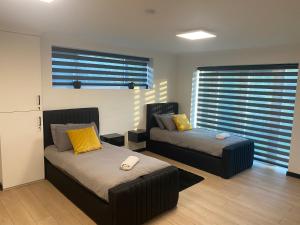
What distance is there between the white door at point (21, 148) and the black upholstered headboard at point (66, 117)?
14 centimetres

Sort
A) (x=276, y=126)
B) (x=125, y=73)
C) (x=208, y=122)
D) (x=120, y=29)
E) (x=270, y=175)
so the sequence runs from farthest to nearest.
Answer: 1. (x=208, y=122)
2. (x=125, y=73)
3. (x=276, y=126)
4. (x=270, y=175)
5. (x=120, y=29)

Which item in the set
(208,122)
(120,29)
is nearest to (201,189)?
(208,122)

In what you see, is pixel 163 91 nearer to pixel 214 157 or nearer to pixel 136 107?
pixel 136 107

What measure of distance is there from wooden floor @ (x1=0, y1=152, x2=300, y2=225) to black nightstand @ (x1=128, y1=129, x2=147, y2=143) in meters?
1.59

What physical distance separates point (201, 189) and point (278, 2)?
8.46 ft

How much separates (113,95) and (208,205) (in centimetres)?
260

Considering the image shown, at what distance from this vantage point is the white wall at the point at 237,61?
3865mm

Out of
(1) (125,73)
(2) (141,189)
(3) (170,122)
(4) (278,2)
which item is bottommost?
(2) (141,189)

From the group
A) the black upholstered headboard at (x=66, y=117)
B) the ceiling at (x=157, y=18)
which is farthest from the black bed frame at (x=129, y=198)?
the ceiling at (x=157, y=18)

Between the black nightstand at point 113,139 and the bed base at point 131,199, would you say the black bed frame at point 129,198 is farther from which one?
the black nightstand at point 113,139

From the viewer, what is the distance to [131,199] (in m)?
2.32

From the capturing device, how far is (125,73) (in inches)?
187

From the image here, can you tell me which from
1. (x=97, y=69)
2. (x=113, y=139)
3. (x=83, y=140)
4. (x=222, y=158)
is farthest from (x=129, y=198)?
(x=97, y=69)

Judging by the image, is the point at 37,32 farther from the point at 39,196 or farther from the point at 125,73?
the point at 39,196
